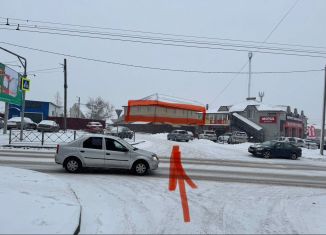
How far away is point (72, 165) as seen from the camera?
49.9ft

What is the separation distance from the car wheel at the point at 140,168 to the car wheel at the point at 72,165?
7.08 ft

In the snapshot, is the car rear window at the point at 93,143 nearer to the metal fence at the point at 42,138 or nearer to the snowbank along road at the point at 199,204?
the snowbank along road at the point at 199,204

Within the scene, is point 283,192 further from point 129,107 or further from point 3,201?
point 129,107

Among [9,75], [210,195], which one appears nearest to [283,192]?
[210,195]

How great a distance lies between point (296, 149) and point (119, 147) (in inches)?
839

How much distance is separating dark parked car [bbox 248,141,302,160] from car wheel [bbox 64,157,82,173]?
1949 cm

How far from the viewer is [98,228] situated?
7402 mm

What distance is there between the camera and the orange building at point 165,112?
4.25 metres

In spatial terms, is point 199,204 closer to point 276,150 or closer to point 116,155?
point 116,155

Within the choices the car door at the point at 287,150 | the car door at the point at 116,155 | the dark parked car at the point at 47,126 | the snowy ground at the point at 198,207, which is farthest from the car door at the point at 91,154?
the dark parked car at the point at 47,126

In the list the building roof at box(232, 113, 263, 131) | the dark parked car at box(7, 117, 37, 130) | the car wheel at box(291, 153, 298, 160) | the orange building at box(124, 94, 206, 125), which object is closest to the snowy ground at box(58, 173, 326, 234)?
the orange building at box(124, 94, 206, 125)

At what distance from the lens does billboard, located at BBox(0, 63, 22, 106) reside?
1332 inches

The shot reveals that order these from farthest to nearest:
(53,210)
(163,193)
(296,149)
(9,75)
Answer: (9,75), (296,149), (163,193), (53,210)

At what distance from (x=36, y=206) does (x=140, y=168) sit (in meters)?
7.35
